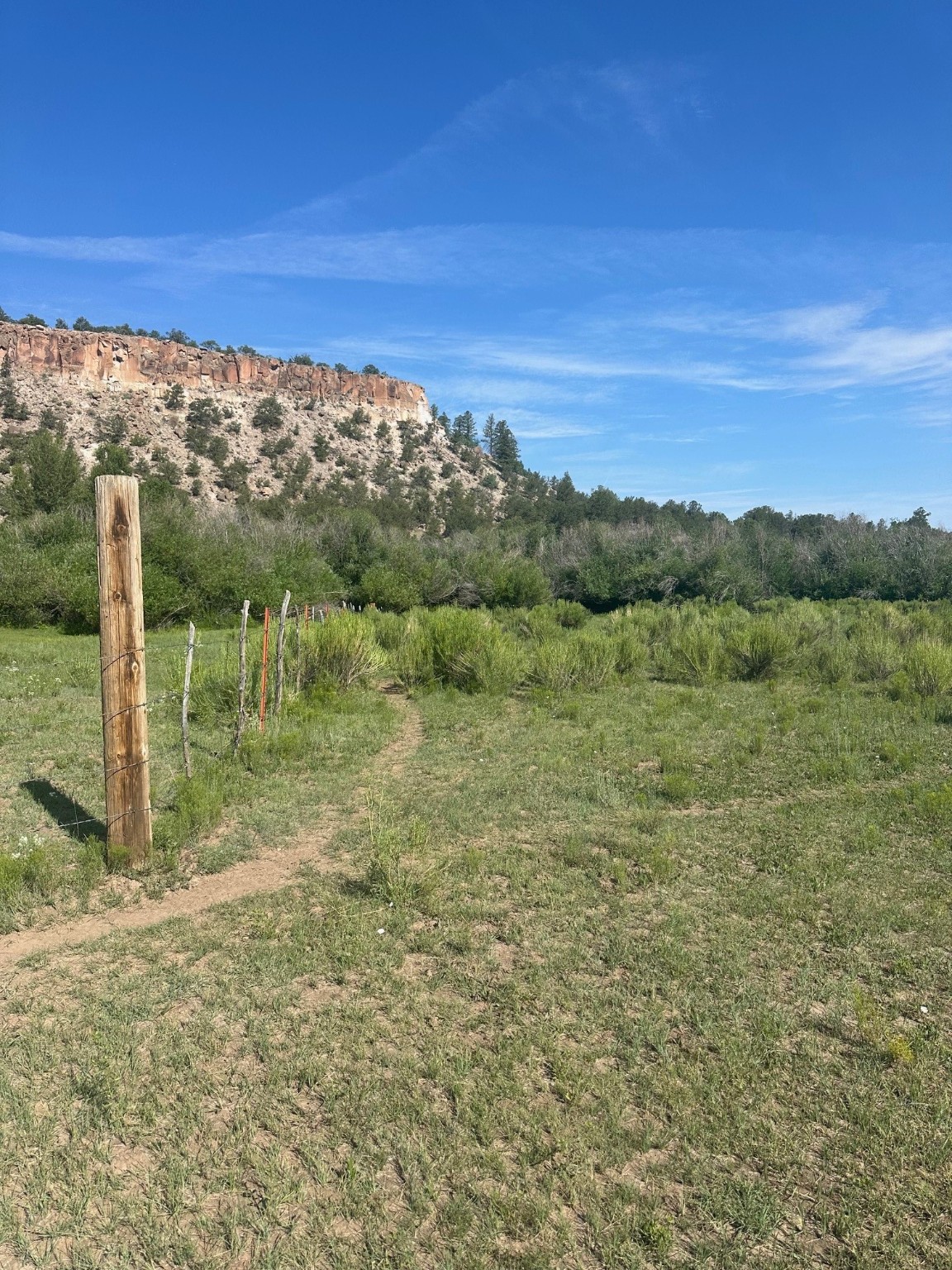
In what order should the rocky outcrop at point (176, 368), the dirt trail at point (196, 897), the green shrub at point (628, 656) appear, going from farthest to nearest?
the rocky outcrop at point (176, 368), the green shrub at point (628, 656), the dirt trail at point (196, 897)

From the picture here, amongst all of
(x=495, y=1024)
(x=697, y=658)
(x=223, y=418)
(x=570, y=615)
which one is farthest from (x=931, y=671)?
(x=223, y=418)

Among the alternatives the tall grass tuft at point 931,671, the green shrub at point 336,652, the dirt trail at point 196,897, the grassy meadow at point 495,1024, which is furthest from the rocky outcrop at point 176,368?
the dirt trail at point 196,897

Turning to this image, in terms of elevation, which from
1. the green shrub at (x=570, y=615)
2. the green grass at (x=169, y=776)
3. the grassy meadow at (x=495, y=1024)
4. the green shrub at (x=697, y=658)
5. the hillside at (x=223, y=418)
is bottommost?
the grassy meadow at (x=495, y=1024)

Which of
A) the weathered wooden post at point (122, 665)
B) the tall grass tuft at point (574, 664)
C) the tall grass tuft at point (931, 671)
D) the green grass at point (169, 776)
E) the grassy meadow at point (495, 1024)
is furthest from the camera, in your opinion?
the tall grass tuft at point (574, 664)

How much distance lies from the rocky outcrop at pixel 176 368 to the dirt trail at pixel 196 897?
7107 cm

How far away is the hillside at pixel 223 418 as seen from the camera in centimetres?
5619

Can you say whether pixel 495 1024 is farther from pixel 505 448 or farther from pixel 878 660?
pixel 505 448

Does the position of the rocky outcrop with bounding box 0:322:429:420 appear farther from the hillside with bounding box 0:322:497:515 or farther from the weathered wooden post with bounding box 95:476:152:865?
the weathered wooden post with bounding box 95:476:152:865

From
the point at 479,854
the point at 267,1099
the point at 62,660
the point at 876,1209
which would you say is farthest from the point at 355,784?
the point at 62,660

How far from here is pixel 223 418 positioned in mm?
66312

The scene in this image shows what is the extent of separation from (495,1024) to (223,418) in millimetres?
69548

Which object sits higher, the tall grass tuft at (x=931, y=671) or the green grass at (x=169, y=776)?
the tall grass tuft at (x=931, y=671)

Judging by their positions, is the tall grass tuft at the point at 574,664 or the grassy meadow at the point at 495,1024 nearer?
the grassy meadow at the point at 495,1024

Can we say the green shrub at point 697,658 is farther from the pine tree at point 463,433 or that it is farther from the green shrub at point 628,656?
the pine tree at point 463,433
